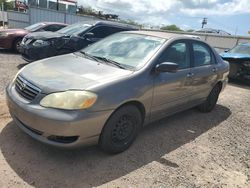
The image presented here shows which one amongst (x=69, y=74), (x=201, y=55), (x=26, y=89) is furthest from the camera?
(x=201, y=55)

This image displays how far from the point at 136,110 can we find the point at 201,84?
200cm

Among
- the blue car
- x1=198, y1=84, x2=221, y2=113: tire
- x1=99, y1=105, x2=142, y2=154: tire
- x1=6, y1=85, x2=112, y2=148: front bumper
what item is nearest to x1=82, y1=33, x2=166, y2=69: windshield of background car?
x1=99, y1=105, x2=142, y2=154: tire

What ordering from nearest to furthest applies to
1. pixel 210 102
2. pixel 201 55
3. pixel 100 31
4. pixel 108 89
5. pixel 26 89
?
1. pixel 108 89
2. pixel 26 89
3. pixel 201 55
4. pixel 210 102
5. pixel 100 31

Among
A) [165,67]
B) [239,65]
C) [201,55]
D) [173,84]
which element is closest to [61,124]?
[165,67]

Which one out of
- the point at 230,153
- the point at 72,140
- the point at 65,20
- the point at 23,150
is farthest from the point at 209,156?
the point at 65,20

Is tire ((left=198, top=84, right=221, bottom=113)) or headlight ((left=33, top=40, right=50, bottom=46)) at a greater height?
headlight ((left=33, top=40, right=50, bottom=46))

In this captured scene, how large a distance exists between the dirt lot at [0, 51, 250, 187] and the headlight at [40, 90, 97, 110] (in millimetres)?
752

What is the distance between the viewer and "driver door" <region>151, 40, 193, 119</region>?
4.01 metres

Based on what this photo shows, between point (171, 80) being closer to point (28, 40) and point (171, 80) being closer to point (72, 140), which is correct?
point (72, 140)

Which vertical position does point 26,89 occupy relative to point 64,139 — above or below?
above

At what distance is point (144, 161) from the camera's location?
11.7 ft

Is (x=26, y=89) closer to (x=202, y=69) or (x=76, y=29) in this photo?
(x=202, y=69)

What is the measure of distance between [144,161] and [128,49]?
1.76 meters

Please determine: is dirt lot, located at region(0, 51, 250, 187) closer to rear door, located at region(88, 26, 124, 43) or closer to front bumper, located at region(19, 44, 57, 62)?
front bumper, located at region(19, 44, 57, 62)
